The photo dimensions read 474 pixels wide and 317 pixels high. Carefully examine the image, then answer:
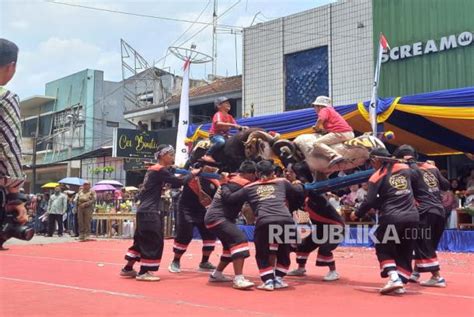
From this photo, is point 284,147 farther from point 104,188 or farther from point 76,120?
point 76,120

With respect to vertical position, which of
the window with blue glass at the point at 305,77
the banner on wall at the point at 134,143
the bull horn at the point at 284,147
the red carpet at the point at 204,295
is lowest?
the red carpet at the point at 204,295

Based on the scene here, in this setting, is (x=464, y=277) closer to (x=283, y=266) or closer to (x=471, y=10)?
(x=283, y=266)

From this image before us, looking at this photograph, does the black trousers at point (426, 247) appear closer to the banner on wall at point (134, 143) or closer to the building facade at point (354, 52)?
the building facade at point (354, 52)

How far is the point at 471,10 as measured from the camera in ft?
53.7

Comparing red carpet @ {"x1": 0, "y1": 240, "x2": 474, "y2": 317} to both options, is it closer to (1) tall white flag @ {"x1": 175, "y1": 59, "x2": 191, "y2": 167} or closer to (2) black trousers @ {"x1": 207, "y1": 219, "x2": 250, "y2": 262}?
(2) black trousers @ {"x1": 207, "y1": 219, "x2": 250, "y2": 262}

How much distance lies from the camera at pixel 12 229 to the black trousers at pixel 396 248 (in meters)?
5.22

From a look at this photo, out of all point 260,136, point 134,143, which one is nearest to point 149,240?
point 260,136

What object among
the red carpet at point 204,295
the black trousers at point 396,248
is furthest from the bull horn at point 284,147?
the red carpet at point 204,295

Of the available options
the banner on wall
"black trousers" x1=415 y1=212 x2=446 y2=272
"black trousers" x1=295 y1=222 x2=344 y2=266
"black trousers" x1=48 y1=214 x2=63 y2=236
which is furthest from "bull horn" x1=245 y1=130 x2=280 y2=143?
the banner on wall

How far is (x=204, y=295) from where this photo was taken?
7.46m

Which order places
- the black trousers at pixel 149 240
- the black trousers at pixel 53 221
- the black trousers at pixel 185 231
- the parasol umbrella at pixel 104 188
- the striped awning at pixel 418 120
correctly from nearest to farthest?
the black trousers at pixel 149 240
the black trousers at pixel 185 231
the striped awning at pixel 418 120
the black trousers at pixel 53 221
the parasol umbrella at pixel 104 188

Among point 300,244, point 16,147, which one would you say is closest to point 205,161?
point 300,244

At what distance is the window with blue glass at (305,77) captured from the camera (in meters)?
19.8

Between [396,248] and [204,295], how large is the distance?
2.59 metres
